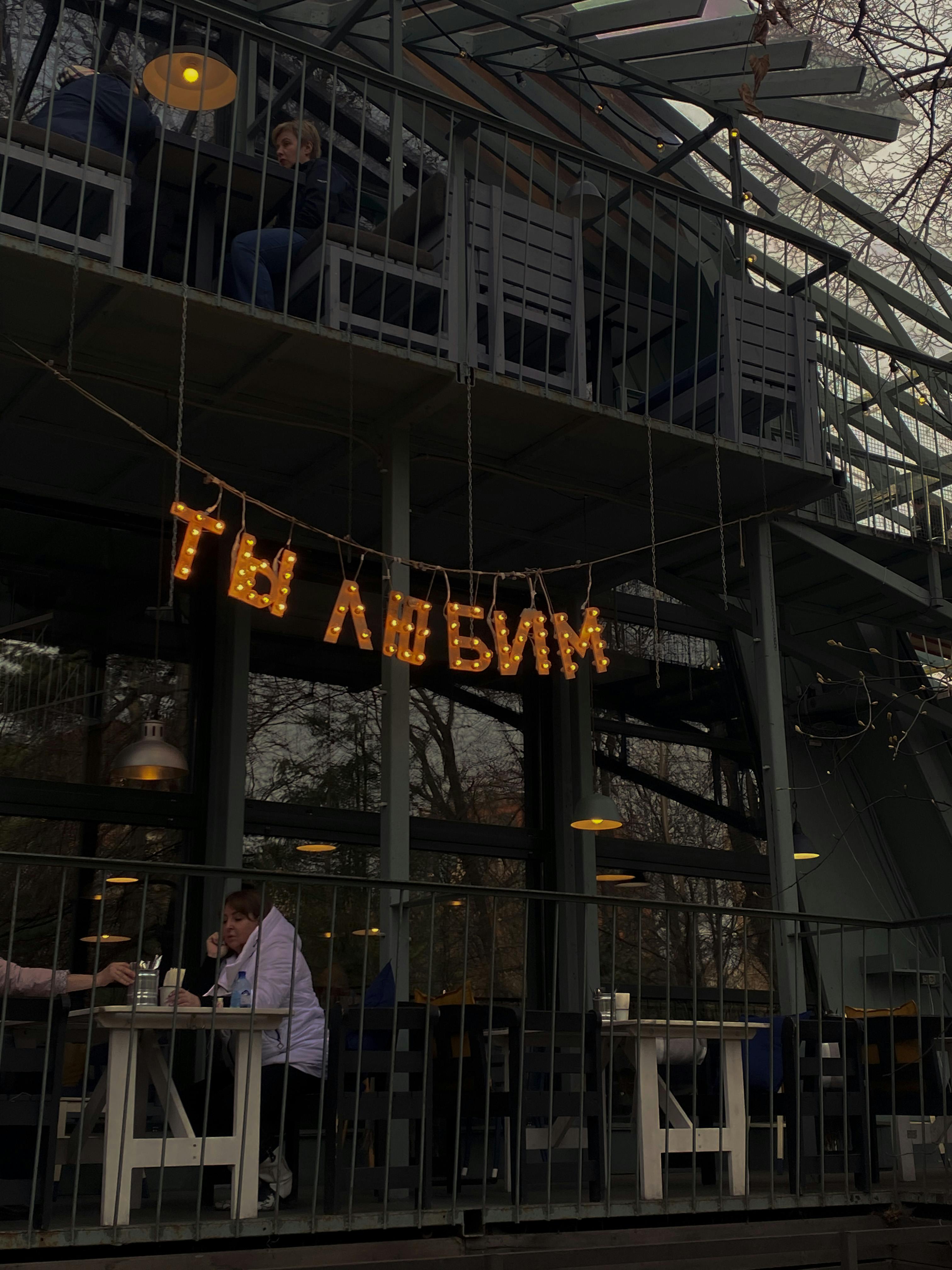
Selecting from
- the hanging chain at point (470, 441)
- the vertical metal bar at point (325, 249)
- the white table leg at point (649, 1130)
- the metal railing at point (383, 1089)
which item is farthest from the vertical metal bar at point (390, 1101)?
the vertical metal bar at point (325, 249)

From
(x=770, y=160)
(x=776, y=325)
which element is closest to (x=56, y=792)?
(x=776, y=325)

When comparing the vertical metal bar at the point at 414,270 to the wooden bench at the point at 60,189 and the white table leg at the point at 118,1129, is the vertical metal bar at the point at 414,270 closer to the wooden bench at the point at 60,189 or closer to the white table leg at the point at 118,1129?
A: the wooden bench at the point at 60,189

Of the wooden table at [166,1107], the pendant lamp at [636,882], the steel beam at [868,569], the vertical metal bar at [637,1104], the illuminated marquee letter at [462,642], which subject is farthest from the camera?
the pendant lamp at [636,882]

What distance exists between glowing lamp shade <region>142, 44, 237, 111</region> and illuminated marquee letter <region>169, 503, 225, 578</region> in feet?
7.77

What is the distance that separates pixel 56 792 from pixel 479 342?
3357mm

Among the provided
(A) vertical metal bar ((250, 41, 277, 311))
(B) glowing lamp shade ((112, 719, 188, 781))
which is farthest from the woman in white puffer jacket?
(A) vertical metal bar ((250, 41, 277, 311))

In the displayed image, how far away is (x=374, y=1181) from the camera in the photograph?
4.72m

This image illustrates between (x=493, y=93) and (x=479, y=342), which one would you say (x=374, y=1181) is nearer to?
(x=479, y=342)

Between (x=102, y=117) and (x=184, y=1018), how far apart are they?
4152 mm

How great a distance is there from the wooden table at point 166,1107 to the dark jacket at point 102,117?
382cm

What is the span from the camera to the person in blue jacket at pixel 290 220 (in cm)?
638

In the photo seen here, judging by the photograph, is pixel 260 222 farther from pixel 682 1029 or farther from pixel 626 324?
pixel 682 1029

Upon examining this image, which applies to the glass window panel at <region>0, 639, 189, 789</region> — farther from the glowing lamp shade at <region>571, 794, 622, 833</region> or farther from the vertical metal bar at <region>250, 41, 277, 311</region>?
the vertical metal bar at <region>250, 41, 277, 311</region>

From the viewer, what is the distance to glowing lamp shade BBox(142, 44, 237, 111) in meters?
6.98
